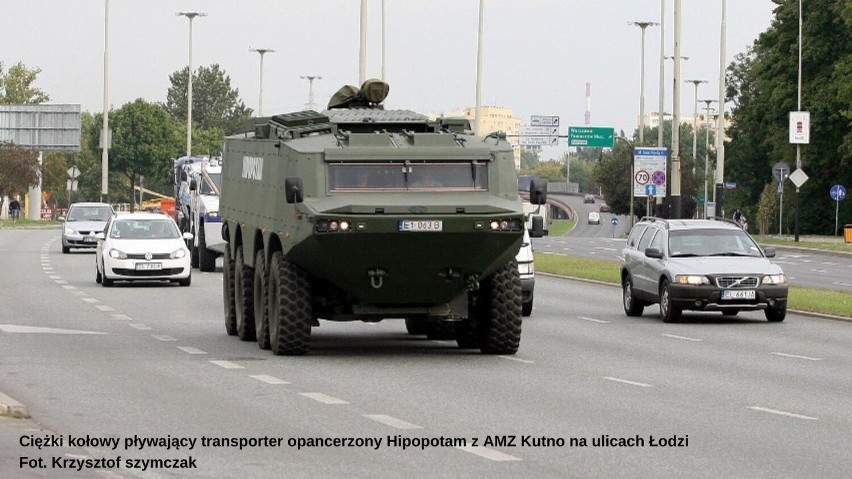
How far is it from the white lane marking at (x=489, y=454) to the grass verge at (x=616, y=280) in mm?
19576

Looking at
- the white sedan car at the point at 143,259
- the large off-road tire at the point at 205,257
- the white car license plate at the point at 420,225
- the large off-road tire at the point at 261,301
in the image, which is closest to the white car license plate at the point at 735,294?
the large off-road tire at the point at 261,301

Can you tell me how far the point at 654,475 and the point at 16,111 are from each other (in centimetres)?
10427

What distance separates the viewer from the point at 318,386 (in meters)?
17.3

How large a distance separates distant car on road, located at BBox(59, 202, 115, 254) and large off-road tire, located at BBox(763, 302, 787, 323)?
3112 centimetres

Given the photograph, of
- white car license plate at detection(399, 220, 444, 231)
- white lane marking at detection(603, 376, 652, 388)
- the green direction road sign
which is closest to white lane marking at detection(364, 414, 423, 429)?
white lane marking at detection(603, 376, 652, 388)

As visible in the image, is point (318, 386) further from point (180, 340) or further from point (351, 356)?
point (180, 340)

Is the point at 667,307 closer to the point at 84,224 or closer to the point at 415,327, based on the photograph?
the point at 415,327

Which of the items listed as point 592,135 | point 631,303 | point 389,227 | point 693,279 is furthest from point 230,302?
point 592,135

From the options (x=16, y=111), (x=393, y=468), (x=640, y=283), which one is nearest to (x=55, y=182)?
(x=16, y=111)

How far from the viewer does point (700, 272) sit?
29172 mm

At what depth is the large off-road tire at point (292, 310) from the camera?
20797mm

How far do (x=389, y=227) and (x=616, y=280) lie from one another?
970 inches

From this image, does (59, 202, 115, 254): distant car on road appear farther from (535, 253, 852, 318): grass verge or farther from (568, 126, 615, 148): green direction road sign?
(568, 126, 615, 148): green direction road sign

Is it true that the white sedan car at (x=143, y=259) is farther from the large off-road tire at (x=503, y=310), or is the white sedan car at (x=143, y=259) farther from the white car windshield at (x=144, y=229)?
the large off-road tire at (x=503, y=310)
